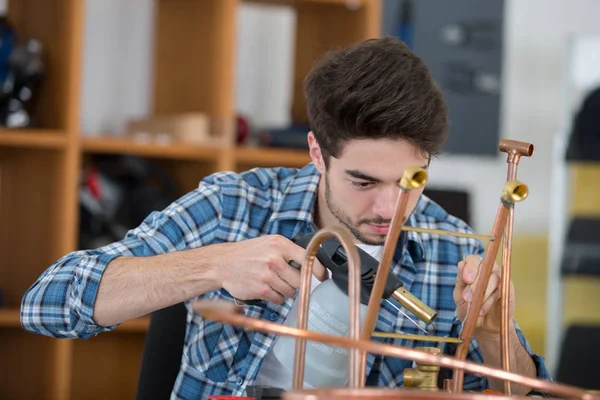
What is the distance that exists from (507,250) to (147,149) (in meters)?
1.67

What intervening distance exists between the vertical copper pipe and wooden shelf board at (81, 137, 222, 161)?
5.49 ft

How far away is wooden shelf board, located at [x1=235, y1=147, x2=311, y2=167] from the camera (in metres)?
2.66

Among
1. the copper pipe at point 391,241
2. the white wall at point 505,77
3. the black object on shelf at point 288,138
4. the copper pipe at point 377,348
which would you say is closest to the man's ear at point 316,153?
the copper pipe at point 391,241

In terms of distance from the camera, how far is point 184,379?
4.91 ft

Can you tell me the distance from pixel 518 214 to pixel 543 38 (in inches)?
28.1

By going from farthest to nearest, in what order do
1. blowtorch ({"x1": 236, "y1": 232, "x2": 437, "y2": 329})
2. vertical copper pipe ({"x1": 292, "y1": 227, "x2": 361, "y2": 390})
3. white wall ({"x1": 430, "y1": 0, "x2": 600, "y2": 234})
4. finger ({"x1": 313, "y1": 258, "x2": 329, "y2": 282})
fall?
1. white wall ({"x1": 430, "y1": 0, "x2": 600, "y2": 234})
2. finger ({"x1": 313, "y1": 258, "x2": 329, "y2": 282})
3. blowtorch ({"x1": 236, "y1": 232, "x2": 437, "y2": 329})
4. vertical copper pipe ({"x1": 292, "y1": 227, "x2": 361, "y2": 390})

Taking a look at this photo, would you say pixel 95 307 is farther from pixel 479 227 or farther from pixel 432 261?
pixel 479 227

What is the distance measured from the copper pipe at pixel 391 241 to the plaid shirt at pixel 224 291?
615mm

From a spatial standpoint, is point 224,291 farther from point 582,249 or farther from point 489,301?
point 582,249

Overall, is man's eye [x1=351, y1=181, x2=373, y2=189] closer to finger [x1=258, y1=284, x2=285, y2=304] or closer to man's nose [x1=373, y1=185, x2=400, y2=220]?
man's nose [x1=373, y1=185, x2=400, y2=220]

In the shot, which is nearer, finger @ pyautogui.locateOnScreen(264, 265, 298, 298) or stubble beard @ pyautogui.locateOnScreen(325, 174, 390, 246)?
finger @ pyautogui.locateOnScreen(264, 265, 298, 298)

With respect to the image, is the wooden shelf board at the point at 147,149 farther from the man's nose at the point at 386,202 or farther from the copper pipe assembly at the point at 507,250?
the copper pipe assembly at the point at 507,250

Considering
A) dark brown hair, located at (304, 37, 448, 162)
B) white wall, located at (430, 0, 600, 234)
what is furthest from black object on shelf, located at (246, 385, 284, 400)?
white wall, located at (430, 0, 600, 234)

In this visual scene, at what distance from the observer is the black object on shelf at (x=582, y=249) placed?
318 cm
